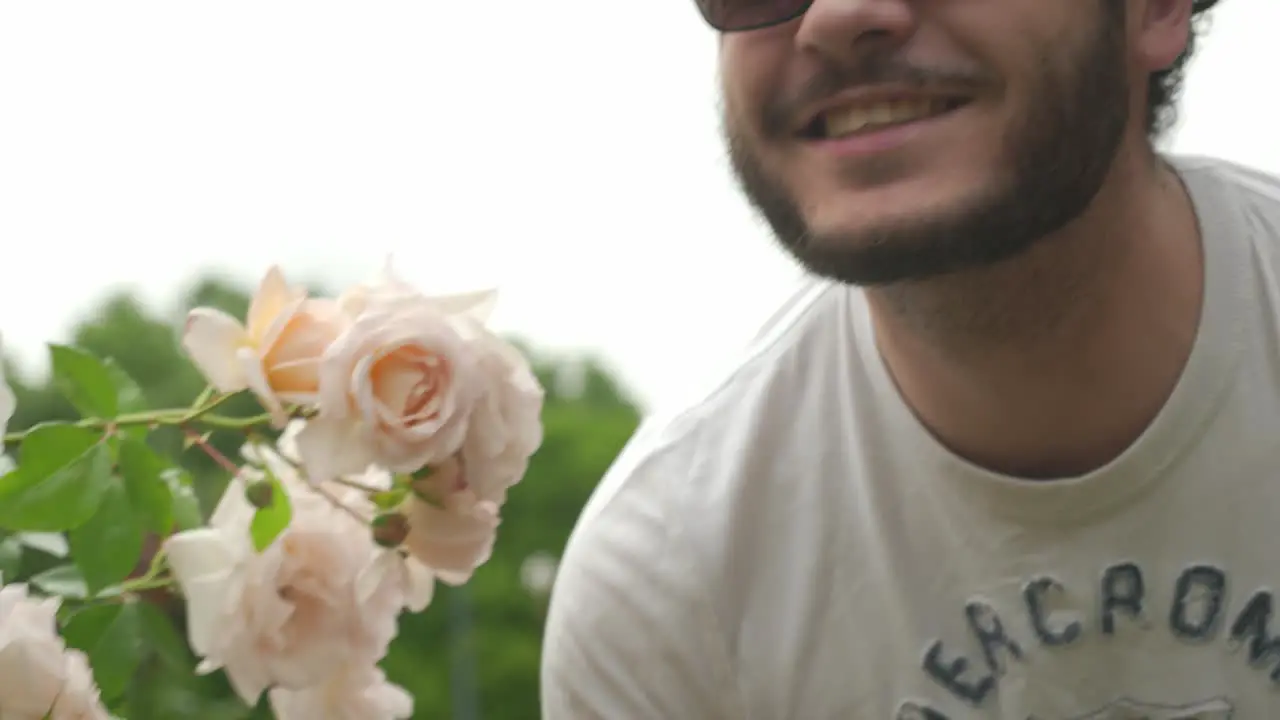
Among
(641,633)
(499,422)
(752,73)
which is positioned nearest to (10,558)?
(499,422)

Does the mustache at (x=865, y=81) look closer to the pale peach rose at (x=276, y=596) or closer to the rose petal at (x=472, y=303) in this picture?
the rose petal at (x=472, y=303)

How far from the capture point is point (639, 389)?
5.03 ft

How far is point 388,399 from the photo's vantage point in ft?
2.17

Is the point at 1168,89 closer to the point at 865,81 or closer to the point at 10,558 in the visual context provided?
the point at 865,81

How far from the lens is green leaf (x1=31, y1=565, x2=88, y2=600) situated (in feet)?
2.25

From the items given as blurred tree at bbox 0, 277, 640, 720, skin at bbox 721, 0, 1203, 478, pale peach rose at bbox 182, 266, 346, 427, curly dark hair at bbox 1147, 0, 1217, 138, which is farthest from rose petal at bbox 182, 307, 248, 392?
curly dark hair at bbox 1147, 0, 1217, 138

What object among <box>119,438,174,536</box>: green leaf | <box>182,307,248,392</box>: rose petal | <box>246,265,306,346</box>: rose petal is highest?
<box>246,265,306,346</box>: rose petal

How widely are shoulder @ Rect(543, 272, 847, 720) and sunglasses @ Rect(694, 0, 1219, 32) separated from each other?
0.23 meters

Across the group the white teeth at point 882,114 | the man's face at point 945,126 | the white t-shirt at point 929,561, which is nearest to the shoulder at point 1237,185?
the white t-shirt at point 929,561

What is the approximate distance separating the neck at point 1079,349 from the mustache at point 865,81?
0.13m

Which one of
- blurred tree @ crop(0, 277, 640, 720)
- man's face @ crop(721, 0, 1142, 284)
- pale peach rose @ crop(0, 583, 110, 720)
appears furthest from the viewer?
blurred tree @ crop(0, 277, 640, 720)

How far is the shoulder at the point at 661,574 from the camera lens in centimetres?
92

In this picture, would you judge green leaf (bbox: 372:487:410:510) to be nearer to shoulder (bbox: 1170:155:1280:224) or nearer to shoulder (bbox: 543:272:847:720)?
shoulder (bbox: 543:272:847:720)

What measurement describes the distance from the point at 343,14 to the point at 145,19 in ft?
0.63
